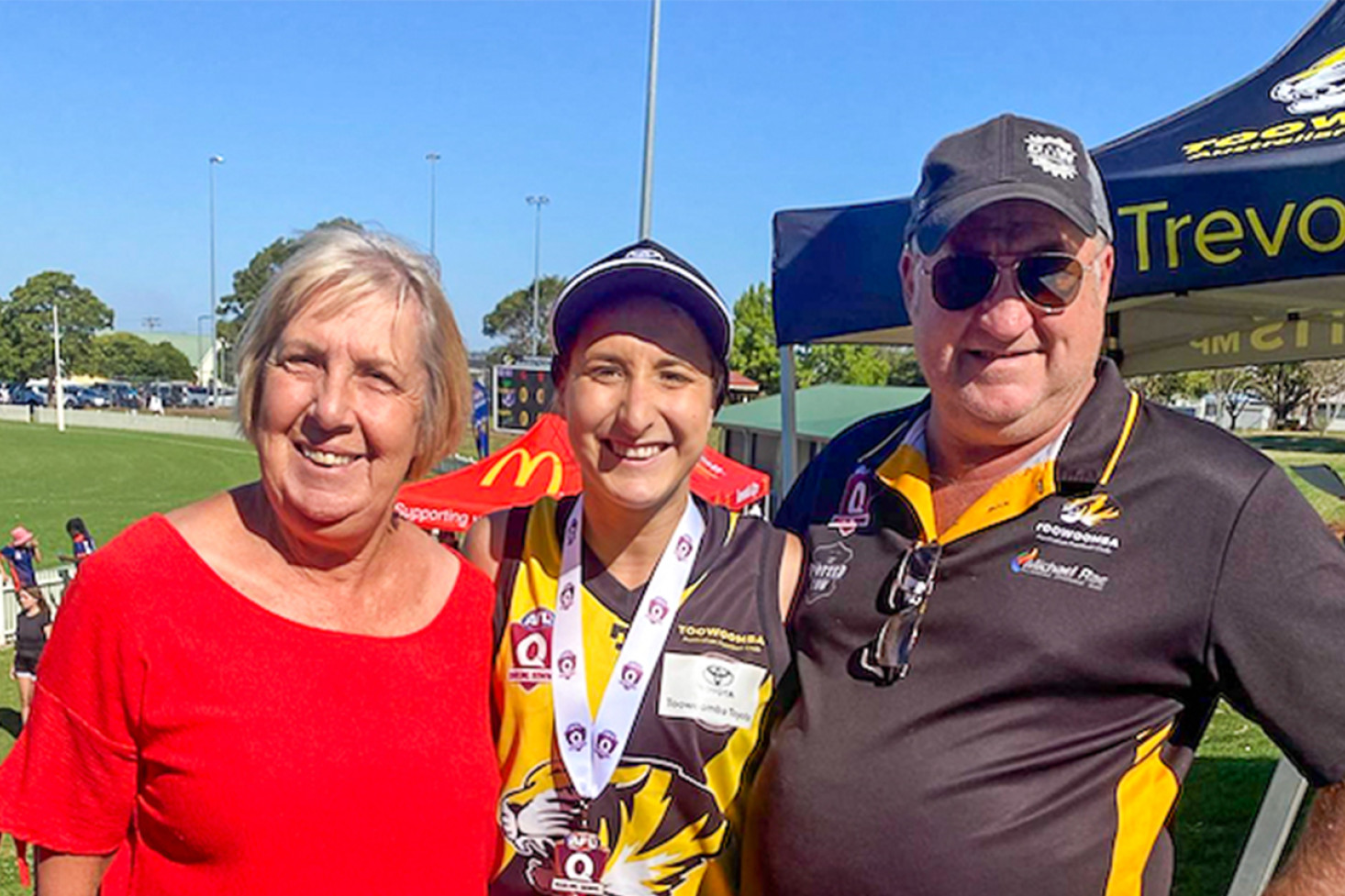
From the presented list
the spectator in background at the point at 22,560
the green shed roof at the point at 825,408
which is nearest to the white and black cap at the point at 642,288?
the spectator in background at the point at 22,560

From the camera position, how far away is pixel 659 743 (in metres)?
2.13

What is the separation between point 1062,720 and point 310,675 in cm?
135

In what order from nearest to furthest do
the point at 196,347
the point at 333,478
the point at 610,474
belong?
the point at 333,478
the point at 610,474
the point at 196,347

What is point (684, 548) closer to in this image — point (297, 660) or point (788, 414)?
point (297, 660)

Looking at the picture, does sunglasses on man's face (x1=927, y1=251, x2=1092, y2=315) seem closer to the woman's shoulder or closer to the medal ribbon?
the medal ribbon

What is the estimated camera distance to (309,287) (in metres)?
2.00

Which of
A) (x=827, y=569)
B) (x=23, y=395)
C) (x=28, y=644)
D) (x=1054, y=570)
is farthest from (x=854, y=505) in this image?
(x=23, y=395)

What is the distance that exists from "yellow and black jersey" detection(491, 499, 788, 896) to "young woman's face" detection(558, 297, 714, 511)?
0.75 feet

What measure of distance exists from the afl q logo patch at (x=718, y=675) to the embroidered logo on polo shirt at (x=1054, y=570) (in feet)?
1.90

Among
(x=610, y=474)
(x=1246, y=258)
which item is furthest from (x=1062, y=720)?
(x=1246, y=258)

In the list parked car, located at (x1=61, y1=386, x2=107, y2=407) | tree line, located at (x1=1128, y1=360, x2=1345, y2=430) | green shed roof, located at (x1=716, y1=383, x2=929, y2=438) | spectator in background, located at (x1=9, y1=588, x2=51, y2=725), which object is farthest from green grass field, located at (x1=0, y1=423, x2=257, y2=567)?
tree line, located at (x1=1128, y1=360, x2=1345, y2=430)

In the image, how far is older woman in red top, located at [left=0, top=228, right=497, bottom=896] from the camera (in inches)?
70.7

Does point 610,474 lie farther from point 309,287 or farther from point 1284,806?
point 1284,806

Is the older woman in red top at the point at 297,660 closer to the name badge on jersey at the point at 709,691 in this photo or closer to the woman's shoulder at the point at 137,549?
the woman's shoulder at the point at 137,549
